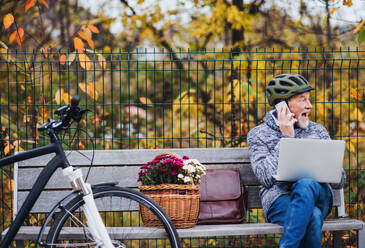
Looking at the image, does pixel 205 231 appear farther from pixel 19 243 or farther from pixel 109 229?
pixel 19 243

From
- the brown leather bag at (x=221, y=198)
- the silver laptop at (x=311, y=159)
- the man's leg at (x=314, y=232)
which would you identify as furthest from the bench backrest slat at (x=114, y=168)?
the man's leg at (x=314, y=232)

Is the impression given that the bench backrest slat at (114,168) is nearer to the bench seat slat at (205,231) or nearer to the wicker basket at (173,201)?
the bench seat slat at (205,231)

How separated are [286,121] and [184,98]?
1874 mm

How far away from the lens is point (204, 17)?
7883 millimetres

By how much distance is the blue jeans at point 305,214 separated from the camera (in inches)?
112

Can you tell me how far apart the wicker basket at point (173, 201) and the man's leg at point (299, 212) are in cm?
65

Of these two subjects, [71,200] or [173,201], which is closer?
[71,200]

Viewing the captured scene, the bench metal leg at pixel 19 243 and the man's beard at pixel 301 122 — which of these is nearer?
the bench metal leg at pixel 19 243

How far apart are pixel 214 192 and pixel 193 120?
455cm

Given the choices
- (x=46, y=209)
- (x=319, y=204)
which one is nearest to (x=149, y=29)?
(x=46, y=209)

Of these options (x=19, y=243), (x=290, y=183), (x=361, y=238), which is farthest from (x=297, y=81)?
(x=19, y=243)

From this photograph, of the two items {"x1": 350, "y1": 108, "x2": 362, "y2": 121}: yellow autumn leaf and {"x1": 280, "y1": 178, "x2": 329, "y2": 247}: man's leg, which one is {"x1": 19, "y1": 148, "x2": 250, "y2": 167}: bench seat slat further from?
{"x1": 350, "y1": 108, "x2": 362, "y2": 121}: yellow autumn leaf

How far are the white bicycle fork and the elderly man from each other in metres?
1.12

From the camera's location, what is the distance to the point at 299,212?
2.86 metres
